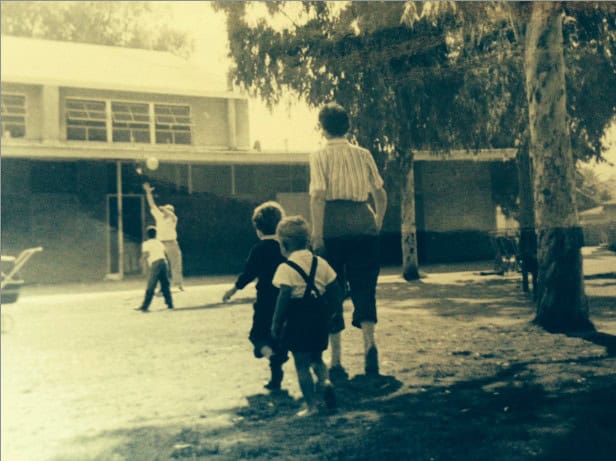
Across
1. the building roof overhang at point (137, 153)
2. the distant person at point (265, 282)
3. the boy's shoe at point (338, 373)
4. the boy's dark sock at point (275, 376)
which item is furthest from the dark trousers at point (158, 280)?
the boy's shoe at point (338, 373)

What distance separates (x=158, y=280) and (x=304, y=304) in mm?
539

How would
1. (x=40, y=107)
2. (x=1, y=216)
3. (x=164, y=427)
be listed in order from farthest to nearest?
(x=164, y=427) < (x=1, y=216) < (x=40, y=107)

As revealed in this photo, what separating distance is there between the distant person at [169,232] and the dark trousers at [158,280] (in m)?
0.03

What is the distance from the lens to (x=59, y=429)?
6.45 feet

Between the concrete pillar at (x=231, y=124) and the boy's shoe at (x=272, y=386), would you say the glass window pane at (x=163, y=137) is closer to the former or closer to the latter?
the concrete pillar at (x=231, y=124)

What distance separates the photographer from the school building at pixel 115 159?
1.81 m

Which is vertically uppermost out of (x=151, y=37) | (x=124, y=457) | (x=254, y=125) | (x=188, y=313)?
(x=151, y=37)

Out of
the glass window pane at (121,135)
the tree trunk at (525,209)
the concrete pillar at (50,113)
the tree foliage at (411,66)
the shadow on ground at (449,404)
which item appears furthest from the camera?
the tree trunk at (525,209)

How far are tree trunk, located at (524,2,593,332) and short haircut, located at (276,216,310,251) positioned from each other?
0.91 m

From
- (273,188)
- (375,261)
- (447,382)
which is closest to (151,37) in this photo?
(273,188)

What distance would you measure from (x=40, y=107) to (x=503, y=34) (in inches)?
68.0

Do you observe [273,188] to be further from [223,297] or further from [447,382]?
[447,382]

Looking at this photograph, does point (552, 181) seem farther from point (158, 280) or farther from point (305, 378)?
point (158, 280)

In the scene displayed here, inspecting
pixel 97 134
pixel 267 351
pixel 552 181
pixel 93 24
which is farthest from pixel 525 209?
pixel 93 24
